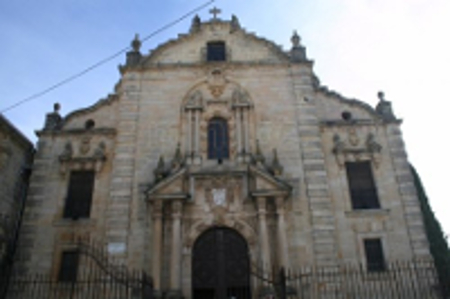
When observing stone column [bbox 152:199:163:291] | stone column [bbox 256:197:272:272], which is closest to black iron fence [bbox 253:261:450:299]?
stone column [bbox 256:197:272:272]

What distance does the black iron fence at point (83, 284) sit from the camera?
1386 cm

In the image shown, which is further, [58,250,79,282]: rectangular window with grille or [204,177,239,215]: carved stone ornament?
[204,177,239,215]: carved stone ornament

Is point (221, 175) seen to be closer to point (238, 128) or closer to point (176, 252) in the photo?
point (238, 128)

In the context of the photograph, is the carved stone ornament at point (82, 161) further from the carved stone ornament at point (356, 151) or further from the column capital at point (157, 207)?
the carved stone ornament at point (356, 151)

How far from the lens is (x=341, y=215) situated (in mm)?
15062

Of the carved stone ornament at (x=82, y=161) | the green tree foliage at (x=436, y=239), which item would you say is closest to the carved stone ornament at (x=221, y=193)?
the carved stone ornament at (x=82, y=161)

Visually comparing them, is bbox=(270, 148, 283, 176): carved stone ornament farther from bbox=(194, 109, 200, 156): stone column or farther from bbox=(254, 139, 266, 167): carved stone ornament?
bbox=(194, 109, 200, 156): stone column

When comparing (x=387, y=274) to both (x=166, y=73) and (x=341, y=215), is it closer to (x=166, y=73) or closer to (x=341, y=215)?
(x=341, y=215)

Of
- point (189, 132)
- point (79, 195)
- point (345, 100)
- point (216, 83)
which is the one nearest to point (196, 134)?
point (189, 132)

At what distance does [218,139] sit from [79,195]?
6.09 meters

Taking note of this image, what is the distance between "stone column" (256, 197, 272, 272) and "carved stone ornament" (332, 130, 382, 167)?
3863mm

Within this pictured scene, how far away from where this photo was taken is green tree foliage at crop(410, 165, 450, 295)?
1495 centimetres

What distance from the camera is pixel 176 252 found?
45.5ft

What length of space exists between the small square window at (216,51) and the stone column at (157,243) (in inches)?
304
